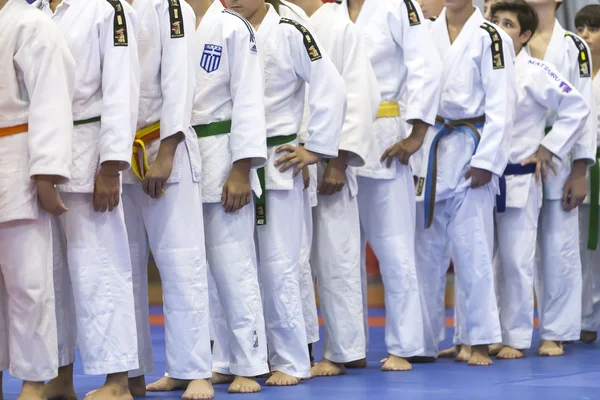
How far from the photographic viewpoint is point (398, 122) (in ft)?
16.5

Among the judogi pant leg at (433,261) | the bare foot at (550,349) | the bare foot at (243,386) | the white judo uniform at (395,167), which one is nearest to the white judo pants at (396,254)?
the white judo uniform at (395,167)

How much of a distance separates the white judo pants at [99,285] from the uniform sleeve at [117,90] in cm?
21

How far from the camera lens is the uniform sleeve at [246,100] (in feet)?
13.4

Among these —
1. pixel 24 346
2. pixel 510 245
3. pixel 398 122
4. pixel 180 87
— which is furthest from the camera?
pixel 510 245

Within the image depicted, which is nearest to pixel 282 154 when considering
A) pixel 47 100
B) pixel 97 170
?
pixel 97 170

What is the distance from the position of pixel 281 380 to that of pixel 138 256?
0.78 meters

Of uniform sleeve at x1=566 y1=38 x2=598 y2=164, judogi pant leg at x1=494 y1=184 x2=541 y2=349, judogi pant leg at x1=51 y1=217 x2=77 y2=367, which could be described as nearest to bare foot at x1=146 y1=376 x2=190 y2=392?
judogi pant leg at x1=51 y1=217 x2=77 y2=367

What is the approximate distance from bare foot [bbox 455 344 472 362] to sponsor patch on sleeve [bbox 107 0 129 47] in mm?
2432

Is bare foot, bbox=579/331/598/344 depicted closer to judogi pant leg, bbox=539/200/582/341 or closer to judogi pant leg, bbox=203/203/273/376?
judogi pant leg, bbox=539/200/582/341

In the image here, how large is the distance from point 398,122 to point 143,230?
58.9 inches

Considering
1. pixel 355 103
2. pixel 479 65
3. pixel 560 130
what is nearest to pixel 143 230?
pixel 355 103

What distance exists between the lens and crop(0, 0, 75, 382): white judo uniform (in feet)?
11.4

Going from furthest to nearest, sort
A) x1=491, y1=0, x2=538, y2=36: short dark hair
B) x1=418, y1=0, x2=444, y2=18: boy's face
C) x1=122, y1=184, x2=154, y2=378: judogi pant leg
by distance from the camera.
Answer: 1. x1=418, y1=0, x2=444, y2=18: boy's face
2. x1=491, y1=0, x2=538, y2=36: short dark hair
3. x1=122, y1=184, x2=154, y2=378: judogi pant leg

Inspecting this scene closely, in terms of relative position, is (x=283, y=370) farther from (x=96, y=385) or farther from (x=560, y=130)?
(x=560, y=130)
